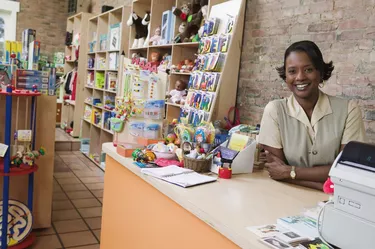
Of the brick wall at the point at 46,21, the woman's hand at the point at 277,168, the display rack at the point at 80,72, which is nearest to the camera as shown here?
the woman's hand at the point at 277,168

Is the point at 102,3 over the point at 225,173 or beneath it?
over

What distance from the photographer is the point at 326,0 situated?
8.14 ft

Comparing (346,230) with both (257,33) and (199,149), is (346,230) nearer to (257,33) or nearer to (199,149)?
(199,149)

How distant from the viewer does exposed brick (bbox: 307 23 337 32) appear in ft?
8.03

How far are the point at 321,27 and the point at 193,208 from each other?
1.77 meters

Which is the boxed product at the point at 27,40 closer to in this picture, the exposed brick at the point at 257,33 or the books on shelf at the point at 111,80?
the books on shelf at the point at 111,80

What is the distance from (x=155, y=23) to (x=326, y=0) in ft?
7.60

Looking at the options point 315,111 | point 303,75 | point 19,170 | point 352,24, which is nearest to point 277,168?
point 315,111

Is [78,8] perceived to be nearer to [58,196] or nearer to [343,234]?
[58,196]

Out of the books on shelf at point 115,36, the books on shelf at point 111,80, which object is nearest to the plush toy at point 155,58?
the books on shelf at point 115,36

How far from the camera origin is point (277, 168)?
1792mm

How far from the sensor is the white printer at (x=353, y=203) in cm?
96

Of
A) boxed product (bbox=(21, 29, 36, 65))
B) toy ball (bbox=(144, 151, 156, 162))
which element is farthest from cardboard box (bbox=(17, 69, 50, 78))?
toy ball (bbox=(144, 151, 156, 162))

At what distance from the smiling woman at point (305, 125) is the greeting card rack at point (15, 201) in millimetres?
1790
